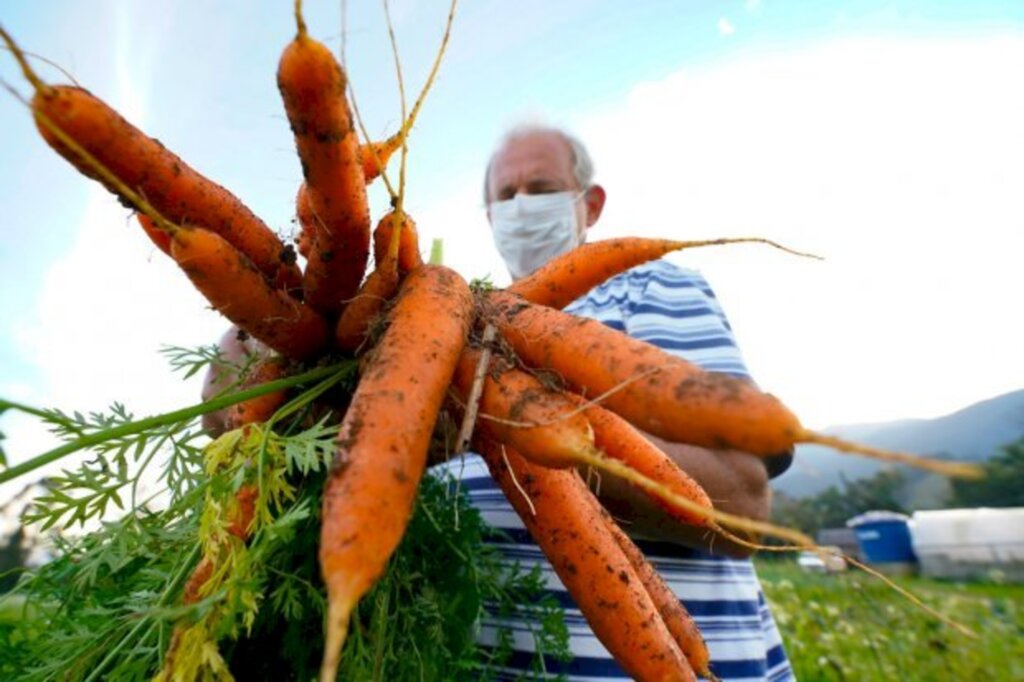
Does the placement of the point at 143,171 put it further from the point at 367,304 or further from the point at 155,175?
the point at 367,304

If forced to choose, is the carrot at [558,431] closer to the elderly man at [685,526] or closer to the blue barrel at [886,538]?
the elderly man at [685,526]

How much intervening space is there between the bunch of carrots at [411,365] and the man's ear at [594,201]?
1825 millimetres

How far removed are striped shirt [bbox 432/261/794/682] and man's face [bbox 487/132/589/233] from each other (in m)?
0.88

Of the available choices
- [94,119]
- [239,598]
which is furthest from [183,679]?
[94,119]

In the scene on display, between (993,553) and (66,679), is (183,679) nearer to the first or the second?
(66,679)

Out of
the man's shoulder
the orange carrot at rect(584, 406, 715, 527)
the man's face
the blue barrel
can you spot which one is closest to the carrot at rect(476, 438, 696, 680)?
the orange carrot at rect(584, 406, 715, 527)

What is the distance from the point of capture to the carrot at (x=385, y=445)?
797mm

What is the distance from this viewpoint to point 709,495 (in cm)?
170

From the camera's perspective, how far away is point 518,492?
1255mm

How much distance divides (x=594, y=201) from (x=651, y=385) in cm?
231

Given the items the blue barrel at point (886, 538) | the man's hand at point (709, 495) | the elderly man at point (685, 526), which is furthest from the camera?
the blue barrel at point (886, 538)

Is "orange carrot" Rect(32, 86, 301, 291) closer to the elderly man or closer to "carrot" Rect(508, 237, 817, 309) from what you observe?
"carrot" Rect(508, 237, 817, 309)

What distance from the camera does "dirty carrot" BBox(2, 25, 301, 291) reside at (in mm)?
883

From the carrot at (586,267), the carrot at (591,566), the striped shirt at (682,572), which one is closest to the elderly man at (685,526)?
the striped shirt at (682,572)
